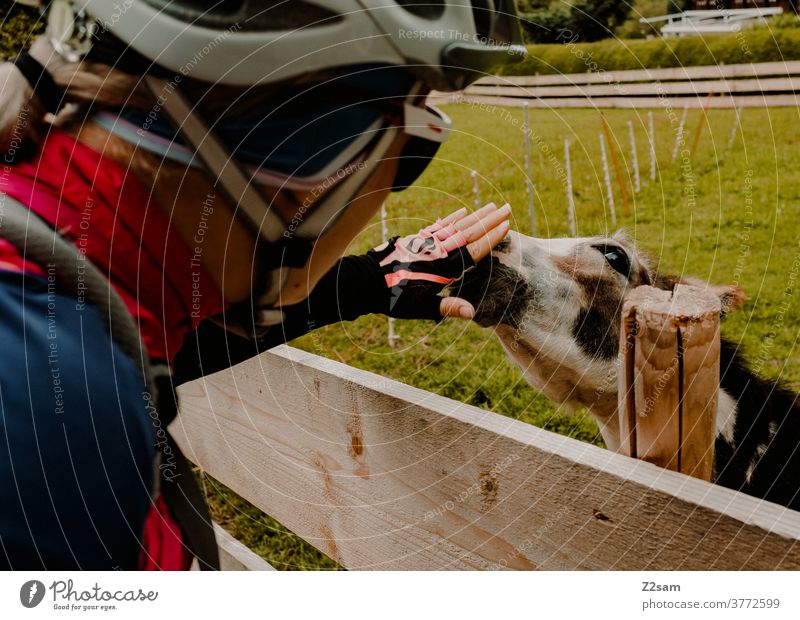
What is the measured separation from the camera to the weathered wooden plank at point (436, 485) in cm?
67

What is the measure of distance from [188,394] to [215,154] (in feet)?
1.75

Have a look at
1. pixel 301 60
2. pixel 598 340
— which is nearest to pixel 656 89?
pixel 598 340

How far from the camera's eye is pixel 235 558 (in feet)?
3.77

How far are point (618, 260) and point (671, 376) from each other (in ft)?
1.88

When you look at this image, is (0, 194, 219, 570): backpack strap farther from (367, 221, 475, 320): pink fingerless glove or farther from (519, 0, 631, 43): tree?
(519, 0, 631, 43): tree

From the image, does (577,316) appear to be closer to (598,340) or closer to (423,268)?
(598,340)

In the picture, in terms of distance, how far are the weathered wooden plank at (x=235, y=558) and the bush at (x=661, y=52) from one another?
87 cm

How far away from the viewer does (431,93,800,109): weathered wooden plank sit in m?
0.94

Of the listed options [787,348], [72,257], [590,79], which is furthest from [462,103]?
[787,348]

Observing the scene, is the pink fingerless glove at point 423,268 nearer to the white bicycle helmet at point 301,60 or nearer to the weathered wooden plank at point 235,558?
the white bicycle helmet at point 301,60

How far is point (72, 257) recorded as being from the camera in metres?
0.61

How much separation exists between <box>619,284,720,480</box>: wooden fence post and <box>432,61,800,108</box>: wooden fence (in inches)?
14.0

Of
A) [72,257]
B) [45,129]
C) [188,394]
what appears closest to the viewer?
[72,257]
